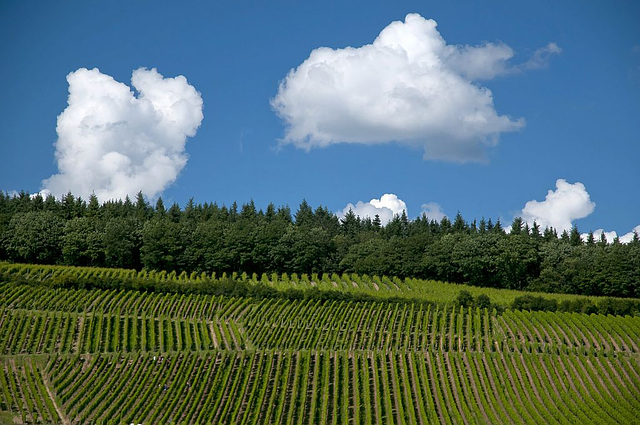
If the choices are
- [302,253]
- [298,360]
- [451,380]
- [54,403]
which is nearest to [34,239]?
[302,253]

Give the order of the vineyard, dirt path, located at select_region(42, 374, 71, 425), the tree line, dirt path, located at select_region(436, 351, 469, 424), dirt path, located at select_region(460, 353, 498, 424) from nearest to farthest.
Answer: dirt path, located at select_region(42, 374, 71, 425), the vineyard, dirt path, located at select_region(460, 353, 498, 424), dirt path, located at select_region(436, 351, 469, 424), the tree line

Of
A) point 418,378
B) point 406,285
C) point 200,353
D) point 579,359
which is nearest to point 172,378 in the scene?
point 200,353

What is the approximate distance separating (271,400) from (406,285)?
151ft

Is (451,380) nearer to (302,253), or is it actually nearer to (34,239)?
(302,253)

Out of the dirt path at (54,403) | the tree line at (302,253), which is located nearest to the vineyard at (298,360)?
Result: the dirt path at (54,403)

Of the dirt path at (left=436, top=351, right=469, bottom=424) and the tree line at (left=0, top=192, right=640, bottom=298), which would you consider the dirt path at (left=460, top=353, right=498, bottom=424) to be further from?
the tree line at (left=0, top=192, right=640, bottom=298)

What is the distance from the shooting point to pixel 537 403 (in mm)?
44875

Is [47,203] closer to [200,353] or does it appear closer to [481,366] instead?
[200,353]

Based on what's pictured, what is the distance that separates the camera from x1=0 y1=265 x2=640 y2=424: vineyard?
43.1 meters

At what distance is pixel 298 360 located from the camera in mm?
50844

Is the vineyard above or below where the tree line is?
below

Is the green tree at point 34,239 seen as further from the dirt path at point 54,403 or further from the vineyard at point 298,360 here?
the dirt path at point 54,403

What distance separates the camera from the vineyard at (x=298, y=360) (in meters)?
43.1

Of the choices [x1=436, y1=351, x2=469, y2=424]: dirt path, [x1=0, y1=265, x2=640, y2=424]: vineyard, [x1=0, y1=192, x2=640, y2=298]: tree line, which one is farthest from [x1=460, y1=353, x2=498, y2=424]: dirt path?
[x1=0, y1=192, x2=640, y2=298]: tree line
